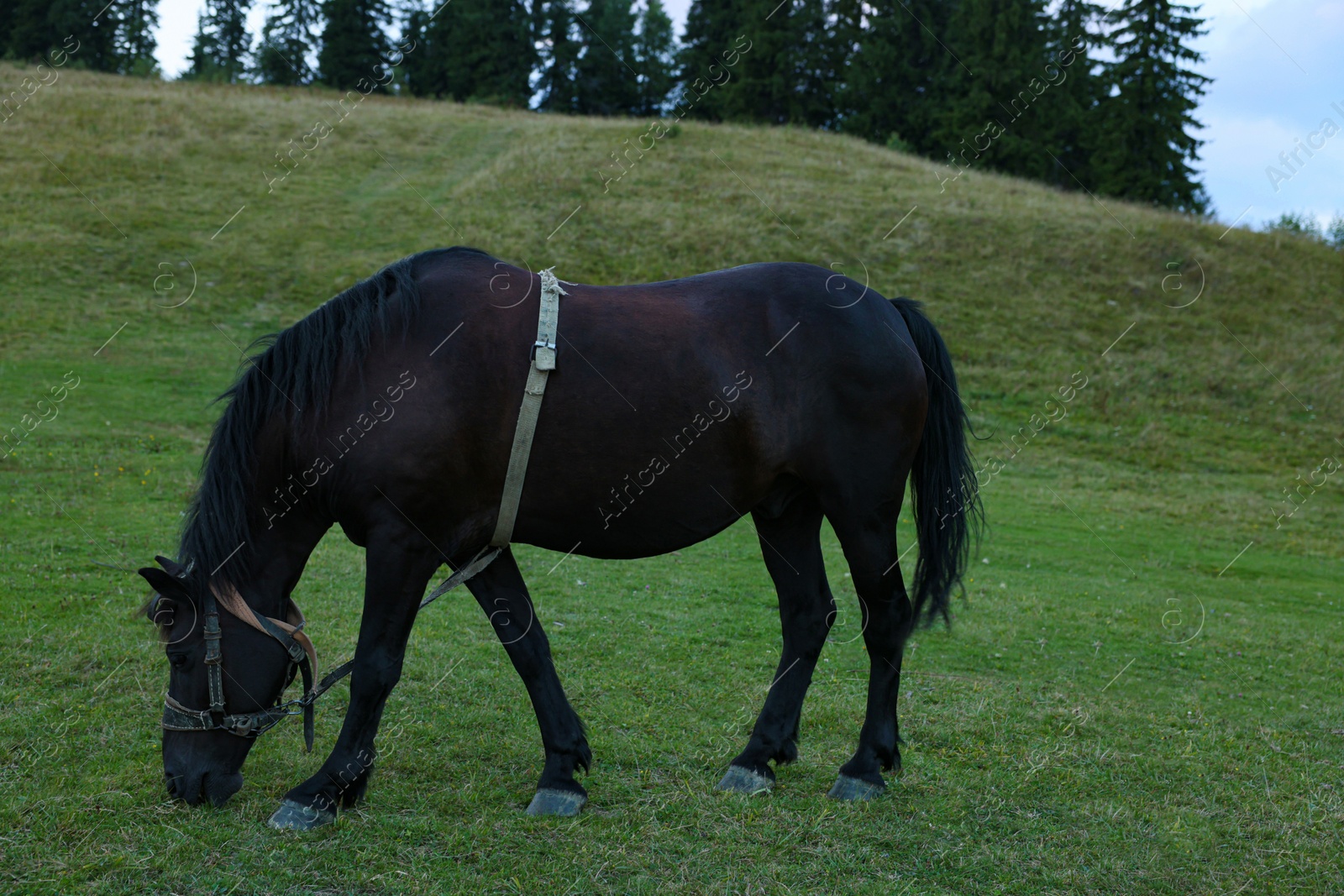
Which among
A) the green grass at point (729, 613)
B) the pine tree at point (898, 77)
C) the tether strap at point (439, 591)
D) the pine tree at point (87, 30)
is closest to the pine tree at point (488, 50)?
the pine tree at point (87, 30)

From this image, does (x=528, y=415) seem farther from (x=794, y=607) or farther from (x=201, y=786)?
(x=201, y=786)

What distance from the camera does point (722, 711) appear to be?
5336mm

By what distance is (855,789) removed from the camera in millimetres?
4266

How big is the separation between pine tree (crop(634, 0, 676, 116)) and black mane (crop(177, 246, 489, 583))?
160 feet

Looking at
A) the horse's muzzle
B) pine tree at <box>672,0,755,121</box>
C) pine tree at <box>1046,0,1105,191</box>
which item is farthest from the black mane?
pine tree at <box>672,0,755,121</box>

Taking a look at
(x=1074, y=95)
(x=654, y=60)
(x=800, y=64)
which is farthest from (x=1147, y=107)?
(x=654, y=60)

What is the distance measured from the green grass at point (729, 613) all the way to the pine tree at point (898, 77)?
20120 millimetres

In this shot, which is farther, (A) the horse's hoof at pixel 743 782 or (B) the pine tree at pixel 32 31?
(B) the pine tree at pixel 32 31

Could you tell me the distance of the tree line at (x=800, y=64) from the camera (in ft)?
124

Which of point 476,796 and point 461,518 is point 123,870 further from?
point 461,518

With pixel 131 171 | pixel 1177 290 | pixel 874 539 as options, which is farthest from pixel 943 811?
pixel 131 171

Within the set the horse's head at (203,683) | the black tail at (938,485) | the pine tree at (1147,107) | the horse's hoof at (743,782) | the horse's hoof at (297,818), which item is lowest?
the horse's hoof at (297,818)

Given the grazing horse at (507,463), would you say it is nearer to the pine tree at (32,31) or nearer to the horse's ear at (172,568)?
the horse's ear at (172,568)

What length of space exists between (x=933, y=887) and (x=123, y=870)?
2.84 m
